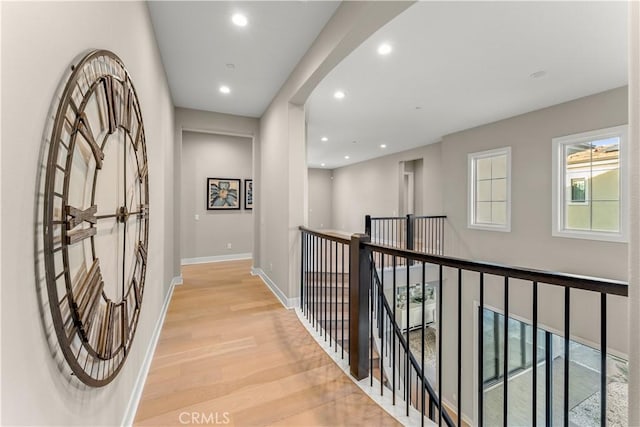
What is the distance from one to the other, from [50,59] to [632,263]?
1851mm

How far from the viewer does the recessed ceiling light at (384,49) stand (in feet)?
8.74

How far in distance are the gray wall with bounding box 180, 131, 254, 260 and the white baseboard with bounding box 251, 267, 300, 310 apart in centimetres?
159

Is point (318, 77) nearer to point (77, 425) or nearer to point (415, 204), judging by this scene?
point (77, 425)

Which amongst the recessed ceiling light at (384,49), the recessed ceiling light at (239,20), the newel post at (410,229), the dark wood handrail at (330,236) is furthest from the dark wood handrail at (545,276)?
the newel post at (410,229)

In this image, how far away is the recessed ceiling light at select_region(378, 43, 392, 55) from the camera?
2664 millimetres

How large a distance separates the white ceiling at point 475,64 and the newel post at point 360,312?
205 centimetres

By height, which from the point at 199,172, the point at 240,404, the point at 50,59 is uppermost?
the point at 199,172

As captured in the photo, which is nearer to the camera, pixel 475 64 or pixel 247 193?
pixel 475 64

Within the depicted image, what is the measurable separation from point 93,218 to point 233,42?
240cm

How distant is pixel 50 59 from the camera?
32.3 inches

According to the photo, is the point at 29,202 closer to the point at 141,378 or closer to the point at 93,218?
the point at 93,218

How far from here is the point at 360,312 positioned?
2094 mm

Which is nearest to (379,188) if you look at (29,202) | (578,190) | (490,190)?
(490,190)

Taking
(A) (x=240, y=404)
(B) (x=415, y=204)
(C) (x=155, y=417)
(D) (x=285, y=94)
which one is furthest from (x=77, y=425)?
(B) (x=415, y=204)
